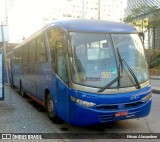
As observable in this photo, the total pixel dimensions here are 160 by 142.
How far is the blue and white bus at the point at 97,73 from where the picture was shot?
6.38 meters

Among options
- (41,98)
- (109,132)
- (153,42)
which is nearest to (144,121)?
(109,132)

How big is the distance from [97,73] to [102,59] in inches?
14.8

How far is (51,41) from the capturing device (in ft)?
26.1

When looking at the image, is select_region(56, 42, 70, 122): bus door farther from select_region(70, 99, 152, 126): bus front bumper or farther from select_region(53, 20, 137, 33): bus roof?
select_region(53, 20, 137, 33): bus roof

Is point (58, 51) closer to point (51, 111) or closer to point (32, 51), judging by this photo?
point (51, 111)

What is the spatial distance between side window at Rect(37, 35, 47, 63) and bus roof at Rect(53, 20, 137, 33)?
1.27 m

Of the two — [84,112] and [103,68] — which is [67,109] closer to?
[84,112]

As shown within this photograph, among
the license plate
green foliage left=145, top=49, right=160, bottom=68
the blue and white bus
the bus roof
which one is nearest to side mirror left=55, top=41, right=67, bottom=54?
the blue and white bus

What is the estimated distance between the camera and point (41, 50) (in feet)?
29.6

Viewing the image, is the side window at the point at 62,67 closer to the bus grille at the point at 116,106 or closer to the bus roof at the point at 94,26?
the bus roof at the point at 94,26

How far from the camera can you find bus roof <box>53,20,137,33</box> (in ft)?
23.1

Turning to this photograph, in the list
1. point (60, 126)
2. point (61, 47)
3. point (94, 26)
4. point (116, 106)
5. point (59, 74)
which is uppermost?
point (94, 26)

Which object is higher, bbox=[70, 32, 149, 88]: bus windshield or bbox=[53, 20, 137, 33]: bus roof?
bbox=[53, 20, 137, 33]: bus roof

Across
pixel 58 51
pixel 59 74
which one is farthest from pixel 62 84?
pixel 58 51
